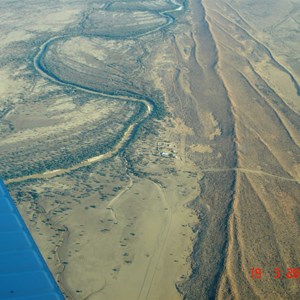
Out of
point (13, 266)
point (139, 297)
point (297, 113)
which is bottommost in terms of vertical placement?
point (139, 297)

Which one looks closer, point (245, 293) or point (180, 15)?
point (245, 293)

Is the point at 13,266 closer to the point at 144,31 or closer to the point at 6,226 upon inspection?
the point at 6,226

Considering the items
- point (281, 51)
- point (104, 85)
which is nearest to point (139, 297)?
point (104, 85)
